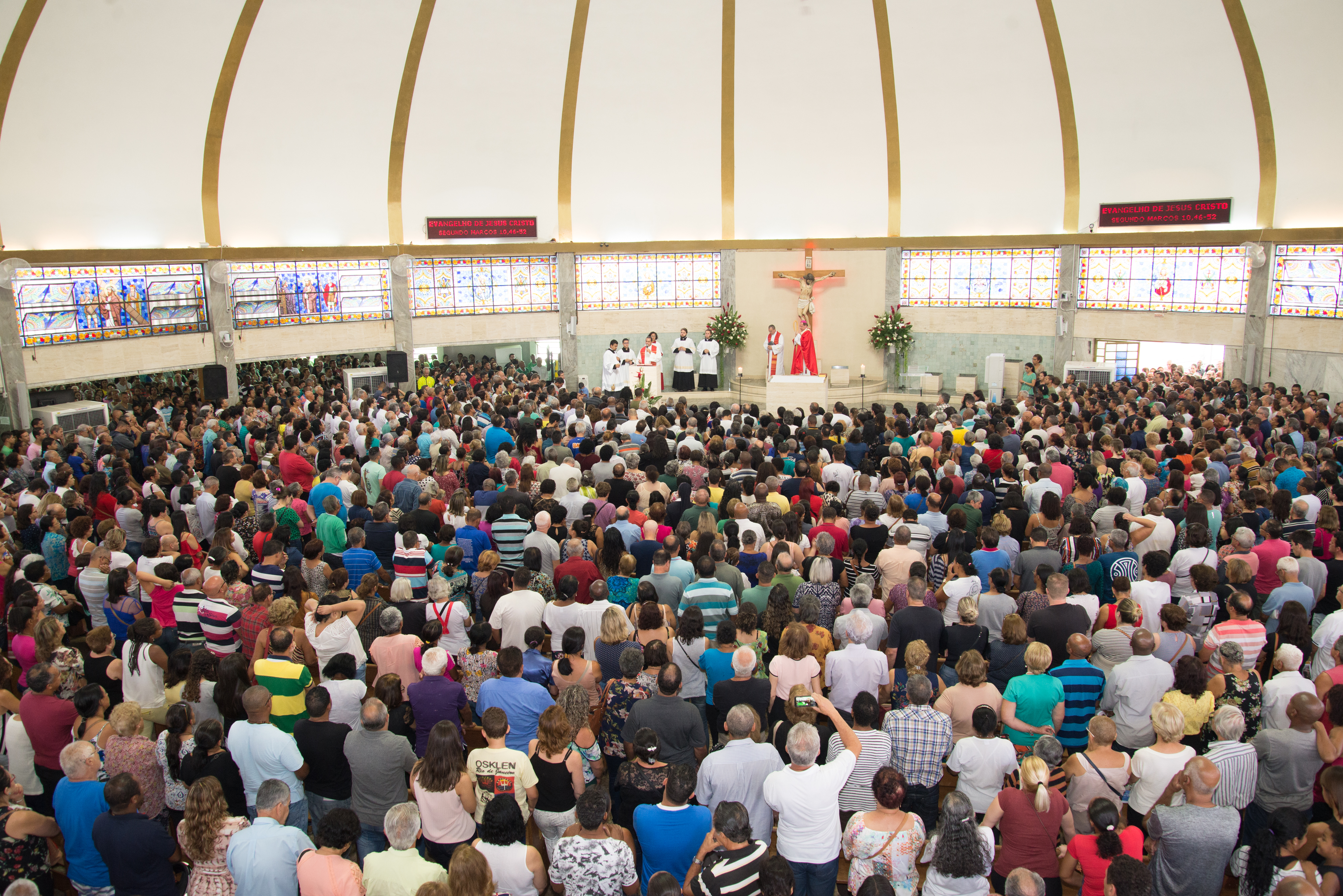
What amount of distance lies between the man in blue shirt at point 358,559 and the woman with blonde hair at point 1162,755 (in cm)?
511

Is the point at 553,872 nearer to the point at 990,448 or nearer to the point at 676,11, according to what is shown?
the point at 990,448

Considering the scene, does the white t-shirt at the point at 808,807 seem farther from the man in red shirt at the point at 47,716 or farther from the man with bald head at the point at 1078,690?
the man in red shirt at the point at 47,716

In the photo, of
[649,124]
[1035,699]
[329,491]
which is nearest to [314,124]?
[649,124]

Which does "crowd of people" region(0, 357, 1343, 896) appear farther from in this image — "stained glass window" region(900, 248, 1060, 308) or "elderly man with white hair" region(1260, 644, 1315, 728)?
"stained glass window" region(900, 248, 1060, 308)

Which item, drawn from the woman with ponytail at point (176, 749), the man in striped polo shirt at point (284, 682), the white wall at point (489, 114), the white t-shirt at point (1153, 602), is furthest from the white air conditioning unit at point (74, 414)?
the white t-shirt at point (1153, 602)

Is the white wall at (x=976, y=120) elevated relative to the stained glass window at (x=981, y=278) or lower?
elevated

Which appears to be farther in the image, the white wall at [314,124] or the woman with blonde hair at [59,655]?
the white wall at [314,124]

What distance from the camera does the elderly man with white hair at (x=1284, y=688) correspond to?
484 centimetres

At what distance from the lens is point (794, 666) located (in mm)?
5199

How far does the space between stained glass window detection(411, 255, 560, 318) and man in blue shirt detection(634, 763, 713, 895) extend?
56.9ft

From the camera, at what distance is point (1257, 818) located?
480cm

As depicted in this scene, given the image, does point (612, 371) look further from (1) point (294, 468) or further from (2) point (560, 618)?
(2) point (560, 618)

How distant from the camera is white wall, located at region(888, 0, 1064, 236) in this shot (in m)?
17.4

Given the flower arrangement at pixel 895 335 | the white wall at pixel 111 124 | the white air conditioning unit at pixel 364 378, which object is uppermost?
the white wall at pixel 111 124
